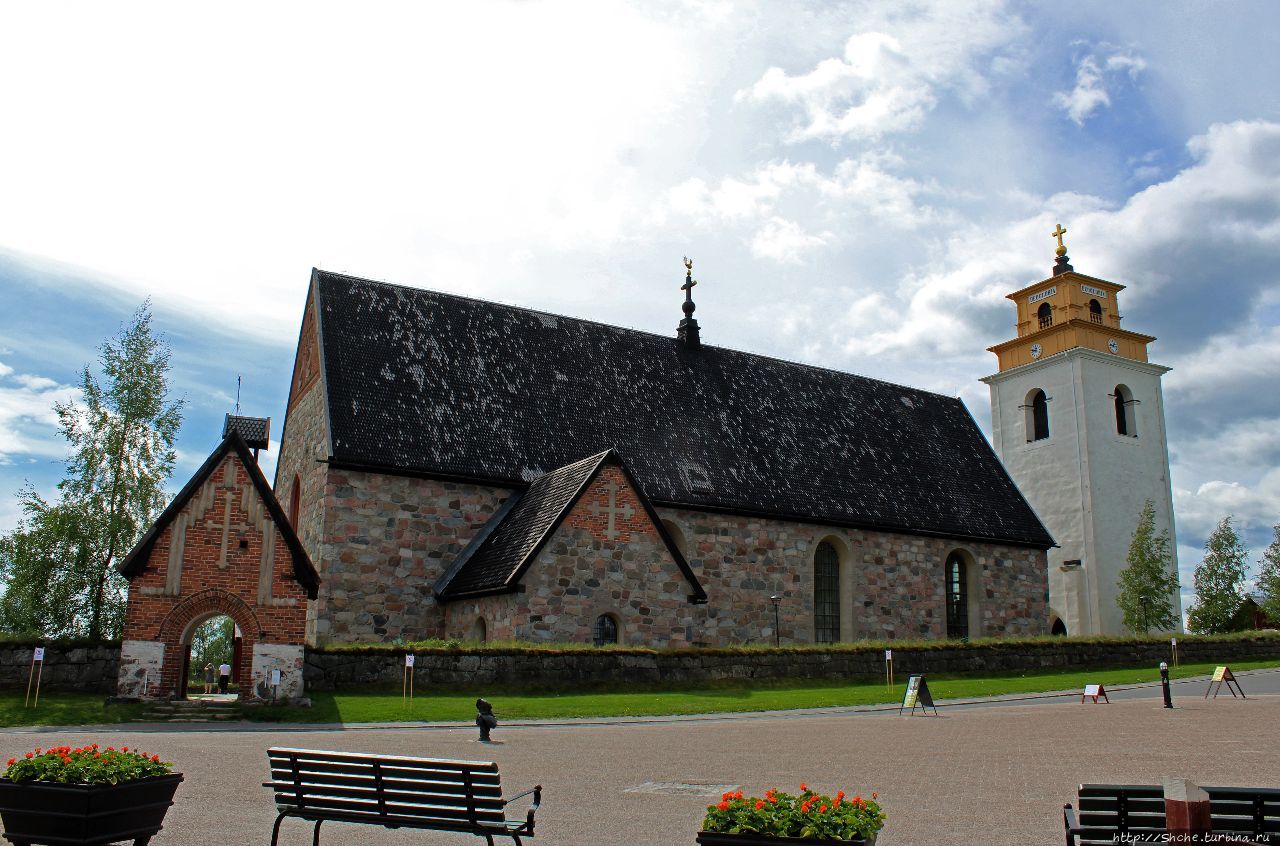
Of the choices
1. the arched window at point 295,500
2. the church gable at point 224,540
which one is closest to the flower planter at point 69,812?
the church gable at point 224,540

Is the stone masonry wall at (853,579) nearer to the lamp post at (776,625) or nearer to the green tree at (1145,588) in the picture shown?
the lamp post at (776,625)

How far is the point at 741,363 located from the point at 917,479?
305 inches

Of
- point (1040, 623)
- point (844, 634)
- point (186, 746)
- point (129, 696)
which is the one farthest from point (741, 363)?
point (186, 746)

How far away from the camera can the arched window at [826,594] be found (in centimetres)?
3422

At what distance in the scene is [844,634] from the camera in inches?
1351

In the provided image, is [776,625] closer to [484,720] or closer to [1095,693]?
[1095,693]

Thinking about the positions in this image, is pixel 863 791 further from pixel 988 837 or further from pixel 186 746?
pixel 186 746

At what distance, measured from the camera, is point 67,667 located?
70.4 ft

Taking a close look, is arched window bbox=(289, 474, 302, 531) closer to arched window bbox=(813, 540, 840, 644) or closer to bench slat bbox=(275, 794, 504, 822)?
arched window bbox=(813, 540, 840, 644)

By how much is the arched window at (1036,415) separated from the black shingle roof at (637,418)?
922 cm

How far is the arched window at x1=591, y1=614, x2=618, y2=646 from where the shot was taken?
25.5 m

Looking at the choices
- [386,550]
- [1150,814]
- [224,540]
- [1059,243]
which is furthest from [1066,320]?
[1150,814]

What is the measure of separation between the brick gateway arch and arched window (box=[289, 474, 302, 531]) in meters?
9.22

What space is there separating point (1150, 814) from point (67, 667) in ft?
69.1
